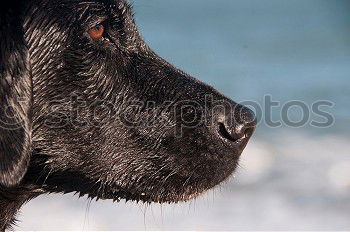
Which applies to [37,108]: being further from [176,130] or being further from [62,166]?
[176,130]

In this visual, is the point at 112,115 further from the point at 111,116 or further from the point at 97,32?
the point at 97,32

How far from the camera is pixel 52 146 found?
Answer: 337 cm

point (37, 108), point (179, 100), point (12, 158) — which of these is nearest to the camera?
point (12, 158)

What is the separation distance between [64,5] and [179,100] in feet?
2.29

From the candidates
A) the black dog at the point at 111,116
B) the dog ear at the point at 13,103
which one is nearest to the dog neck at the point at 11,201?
the black dog at the point at 111,116

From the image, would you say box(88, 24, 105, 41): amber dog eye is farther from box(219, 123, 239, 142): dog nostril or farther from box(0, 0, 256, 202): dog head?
box(219, 123, 239, 142): dog nostril

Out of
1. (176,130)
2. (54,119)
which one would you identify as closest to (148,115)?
(176,130)

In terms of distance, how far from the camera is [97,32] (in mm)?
3439

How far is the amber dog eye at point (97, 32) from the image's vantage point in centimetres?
342

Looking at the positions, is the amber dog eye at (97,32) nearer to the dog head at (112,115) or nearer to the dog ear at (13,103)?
the dog head at (112,115)

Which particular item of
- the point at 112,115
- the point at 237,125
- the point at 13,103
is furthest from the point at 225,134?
the point at 13,103

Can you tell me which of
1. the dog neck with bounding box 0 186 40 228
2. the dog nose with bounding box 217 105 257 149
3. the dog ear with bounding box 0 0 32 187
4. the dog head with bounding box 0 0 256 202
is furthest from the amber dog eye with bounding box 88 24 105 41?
the dog neck with bounding box 0 186 40 228

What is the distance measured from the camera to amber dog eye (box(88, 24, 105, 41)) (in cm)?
342

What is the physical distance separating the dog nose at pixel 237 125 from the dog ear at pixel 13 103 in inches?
35.0
